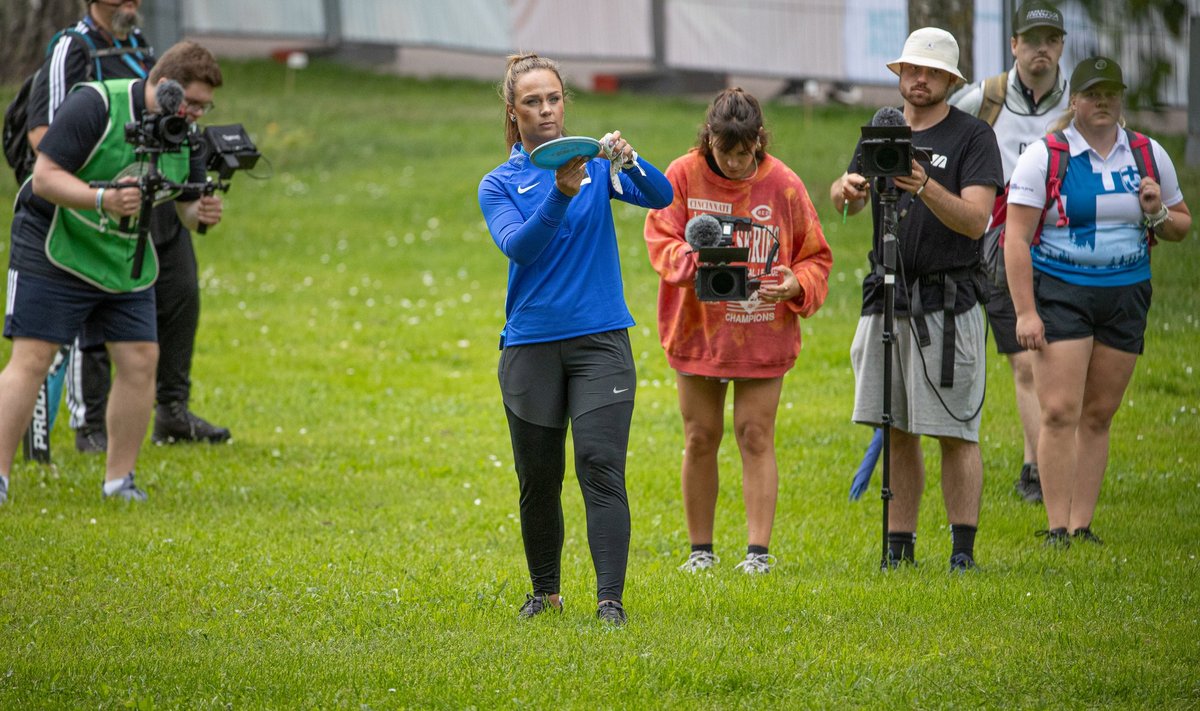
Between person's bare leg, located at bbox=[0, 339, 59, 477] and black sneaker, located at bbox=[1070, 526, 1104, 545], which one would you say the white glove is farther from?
person's bare leg, located at bbox=[0, 339, 59, 477]

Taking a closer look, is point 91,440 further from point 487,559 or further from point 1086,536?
point 1086,536

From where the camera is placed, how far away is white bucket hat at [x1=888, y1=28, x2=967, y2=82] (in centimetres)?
599

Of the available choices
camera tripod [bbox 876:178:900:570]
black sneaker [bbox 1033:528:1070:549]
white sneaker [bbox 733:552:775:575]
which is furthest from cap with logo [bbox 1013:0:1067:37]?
black sneaker [bbox 1033:528:1070:549]

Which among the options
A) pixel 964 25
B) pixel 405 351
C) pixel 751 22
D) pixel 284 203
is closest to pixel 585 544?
pixel 405 351

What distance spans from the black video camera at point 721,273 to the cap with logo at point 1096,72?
9.07ft

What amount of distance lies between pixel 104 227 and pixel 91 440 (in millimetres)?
2254

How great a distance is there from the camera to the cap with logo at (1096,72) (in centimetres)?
206

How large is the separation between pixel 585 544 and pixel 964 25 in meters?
7.30

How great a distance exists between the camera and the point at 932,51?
236 inches

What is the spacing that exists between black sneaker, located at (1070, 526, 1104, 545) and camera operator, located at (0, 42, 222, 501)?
4.55m

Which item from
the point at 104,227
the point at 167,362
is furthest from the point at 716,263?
the point at 167,362

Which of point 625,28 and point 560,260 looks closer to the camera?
point 560,260

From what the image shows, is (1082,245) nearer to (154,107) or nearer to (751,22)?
(154,107)

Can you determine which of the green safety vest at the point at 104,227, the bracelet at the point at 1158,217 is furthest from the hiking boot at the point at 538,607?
the bracelet at the point at 1158,217
